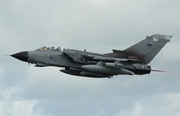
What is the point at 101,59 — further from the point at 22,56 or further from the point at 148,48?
the point at 22,56

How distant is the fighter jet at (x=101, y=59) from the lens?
138 feet

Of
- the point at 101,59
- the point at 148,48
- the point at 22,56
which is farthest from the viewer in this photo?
the point at 148,48

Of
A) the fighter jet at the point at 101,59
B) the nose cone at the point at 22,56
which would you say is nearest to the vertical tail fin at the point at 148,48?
the fighter jet at the point at 101,59

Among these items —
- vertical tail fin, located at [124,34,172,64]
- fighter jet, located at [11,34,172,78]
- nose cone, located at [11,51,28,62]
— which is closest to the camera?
nose cone, located at [11,51,28,62]

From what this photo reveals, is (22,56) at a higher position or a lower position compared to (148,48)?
lower

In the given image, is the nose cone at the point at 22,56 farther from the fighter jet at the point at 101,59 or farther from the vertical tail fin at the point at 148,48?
the vertical tail fin at the point at 148,48

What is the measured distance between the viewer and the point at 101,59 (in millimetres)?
42875

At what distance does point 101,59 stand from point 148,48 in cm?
510

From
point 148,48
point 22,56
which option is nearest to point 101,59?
point 148,48

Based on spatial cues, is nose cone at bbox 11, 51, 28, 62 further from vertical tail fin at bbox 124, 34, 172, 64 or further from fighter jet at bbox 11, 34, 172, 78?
vertical tail fin at bbox 124, 34, 172, 64

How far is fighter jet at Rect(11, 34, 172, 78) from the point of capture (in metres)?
42.0

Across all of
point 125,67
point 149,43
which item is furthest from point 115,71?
point 149,43

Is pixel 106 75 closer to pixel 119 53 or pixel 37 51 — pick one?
pixel 119 53

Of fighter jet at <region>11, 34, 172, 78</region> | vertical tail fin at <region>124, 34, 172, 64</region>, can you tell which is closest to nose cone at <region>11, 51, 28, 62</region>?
fighter jet at <region>11, 34, 172, 78</region>
